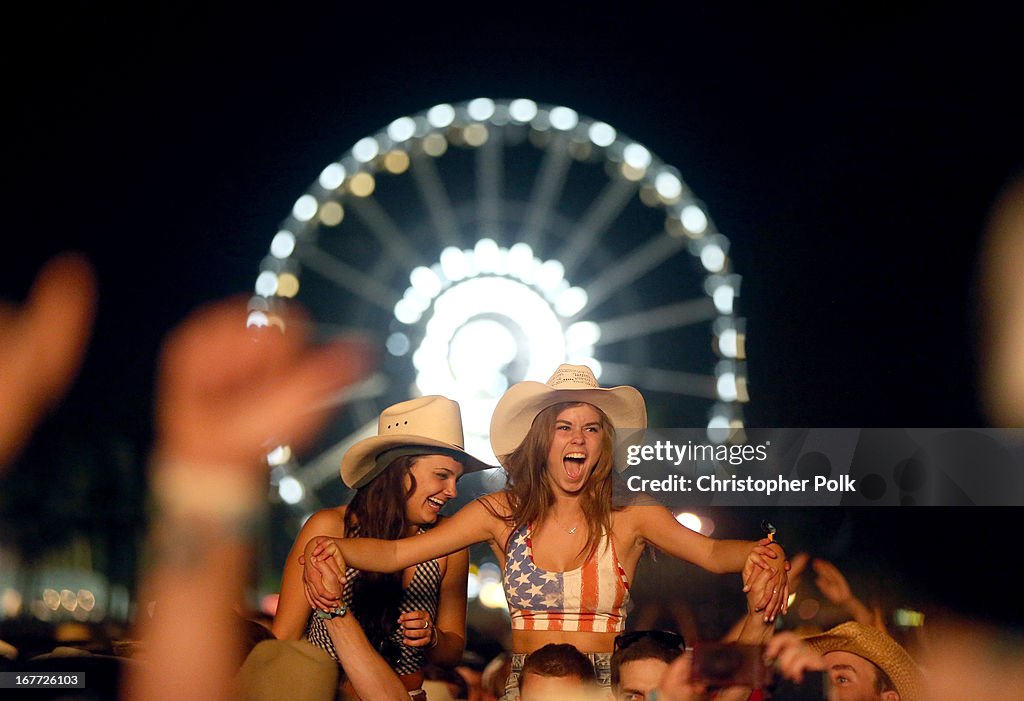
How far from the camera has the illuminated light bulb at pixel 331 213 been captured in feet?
26.8

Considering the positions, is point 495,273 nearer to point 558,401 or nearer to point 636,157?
point 636,157

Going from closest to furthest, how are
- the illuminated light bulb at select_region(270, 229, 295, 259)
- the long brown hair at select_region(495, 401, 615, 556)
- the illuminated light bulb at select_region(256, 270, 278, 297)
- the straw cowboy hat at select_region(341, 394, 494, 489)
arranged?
the long brown hair at select_region(495, 401, 615, 556) < the straw cowboy hat at select_region(341, 394, 494, 489) < the illuminated light bulb at select_region(256, 270, 278, 297) < the illuminated light bulb at select_region(270, 229, 295, 259)

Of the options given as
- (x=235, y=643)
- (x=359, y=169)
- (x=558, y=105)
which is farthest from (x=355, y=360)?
(x=235, y=643)

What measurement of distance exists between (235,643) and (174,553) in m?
1.19

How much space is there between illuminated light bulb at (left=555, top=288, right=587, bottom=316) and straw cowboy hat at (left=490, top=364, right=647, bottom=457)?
5.68m

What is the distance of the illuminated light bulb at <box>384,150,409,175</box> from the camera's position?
823 cm

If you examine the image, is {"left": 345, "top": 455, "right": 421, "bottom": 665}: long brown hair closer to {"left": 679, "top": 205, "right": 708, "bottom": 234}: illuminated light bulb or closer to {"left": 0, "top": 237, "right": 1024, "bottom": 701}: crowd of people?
{"left": 0, "top": 237, "right": 1024, "bottom": 701}: crowd of people

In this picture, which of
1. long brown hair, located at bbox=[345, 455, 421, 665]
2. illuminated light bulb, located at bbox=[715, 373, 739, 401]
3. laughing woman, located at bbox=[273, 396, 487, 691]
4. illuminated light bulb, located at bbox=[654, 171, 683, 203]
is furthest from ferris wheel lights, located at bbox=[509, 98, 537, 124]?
long brown hair, located at bbox=[345, 455, 421, 665]

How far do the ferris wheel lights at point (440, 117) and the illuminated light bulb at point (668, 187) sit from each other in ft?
4.77

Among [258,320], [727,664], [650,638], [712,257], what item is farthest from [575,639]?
[712,257]

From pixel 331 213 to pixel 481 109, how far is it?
127cm

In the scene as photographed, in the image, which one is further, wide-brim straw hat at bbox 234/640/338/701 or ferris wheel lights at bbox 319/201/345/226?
ferris wheel lights at bbox 319/201/345/226

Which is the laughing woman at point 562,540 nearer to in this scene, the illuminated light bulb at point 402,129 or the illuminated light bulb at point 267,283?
the illuminated light bulb at point 267,283

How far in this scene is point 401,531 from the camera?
2.93 meters
